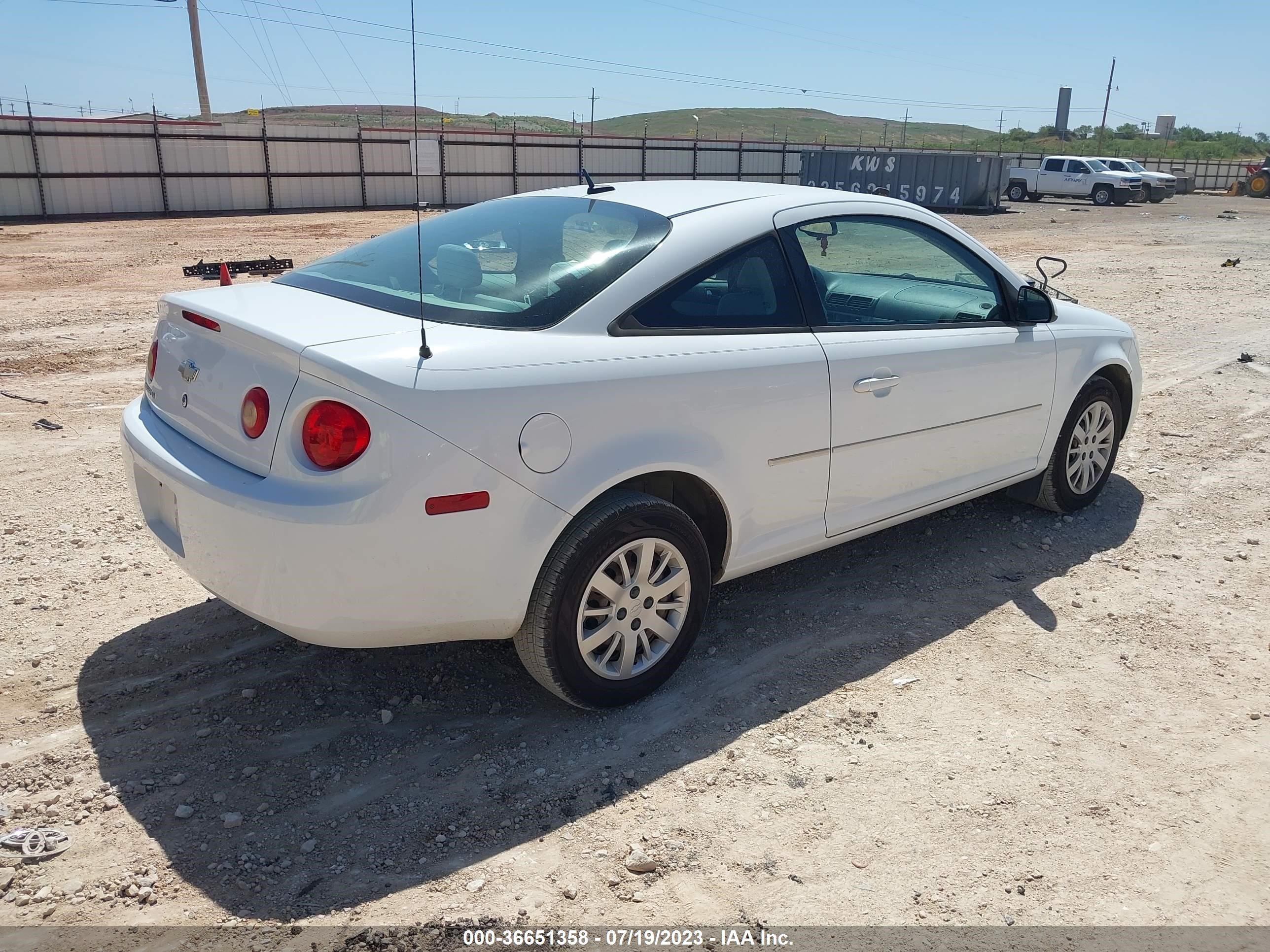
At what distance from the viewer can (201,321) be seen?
10.8ft

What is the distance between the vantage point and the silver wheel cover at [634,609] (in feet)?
10.7

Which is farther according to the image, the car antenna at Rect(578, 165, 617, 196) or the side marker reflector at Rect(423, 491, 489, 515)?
the car antenna at Rect(578, 165, 617, 196)

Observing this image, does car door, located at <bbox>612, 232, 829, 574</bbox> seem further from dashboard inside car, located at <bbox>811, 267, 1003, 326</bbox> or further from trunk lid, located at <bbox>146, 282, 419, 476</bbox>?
trunk lid, located at <bbox>146, 282, 419, 476</bbox>

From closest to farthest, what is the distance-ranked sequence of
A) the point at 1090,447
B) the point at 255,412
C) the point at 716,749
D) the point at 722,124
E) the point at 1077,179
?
the point at 255,412 < the point at 716,749 < the point at 1090,447 < the point at 1077,179 < the point at 722,124

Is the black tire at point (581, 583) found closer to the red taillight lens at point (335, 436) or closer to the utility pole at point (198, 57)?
the red taillight lens at point (335, 436)

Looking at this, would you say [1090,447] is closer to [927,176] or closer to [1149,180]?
[927,176]

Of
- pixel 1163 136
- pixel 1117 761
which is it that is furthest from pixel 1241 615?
pixel 1163 136

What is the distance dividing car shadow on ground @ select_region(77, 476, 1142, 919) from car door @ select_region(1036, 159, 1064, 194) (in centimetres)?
3748

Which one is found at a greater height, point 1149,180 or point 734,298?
point 1149,180

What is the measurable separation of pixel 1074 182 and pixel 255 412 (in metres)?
39.9

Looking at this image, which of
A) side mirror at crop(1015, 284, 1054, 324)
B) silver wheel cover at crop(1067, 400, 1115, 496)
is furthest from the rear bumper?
silver wheel cover at crop(1067, 400, 1115, 496)

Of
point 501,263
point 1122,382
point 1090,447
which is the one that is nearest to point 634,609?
point 501,263

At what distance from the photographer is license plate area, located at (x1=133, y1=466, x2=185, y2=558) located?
10.4 ft

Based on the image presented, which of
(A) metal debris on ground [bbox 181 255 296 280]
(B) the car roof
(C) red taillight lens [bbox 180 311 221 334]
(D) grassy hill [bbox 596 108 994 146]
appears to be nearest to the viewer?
(C) red taillight lens [bbox 180 311 221 334]
